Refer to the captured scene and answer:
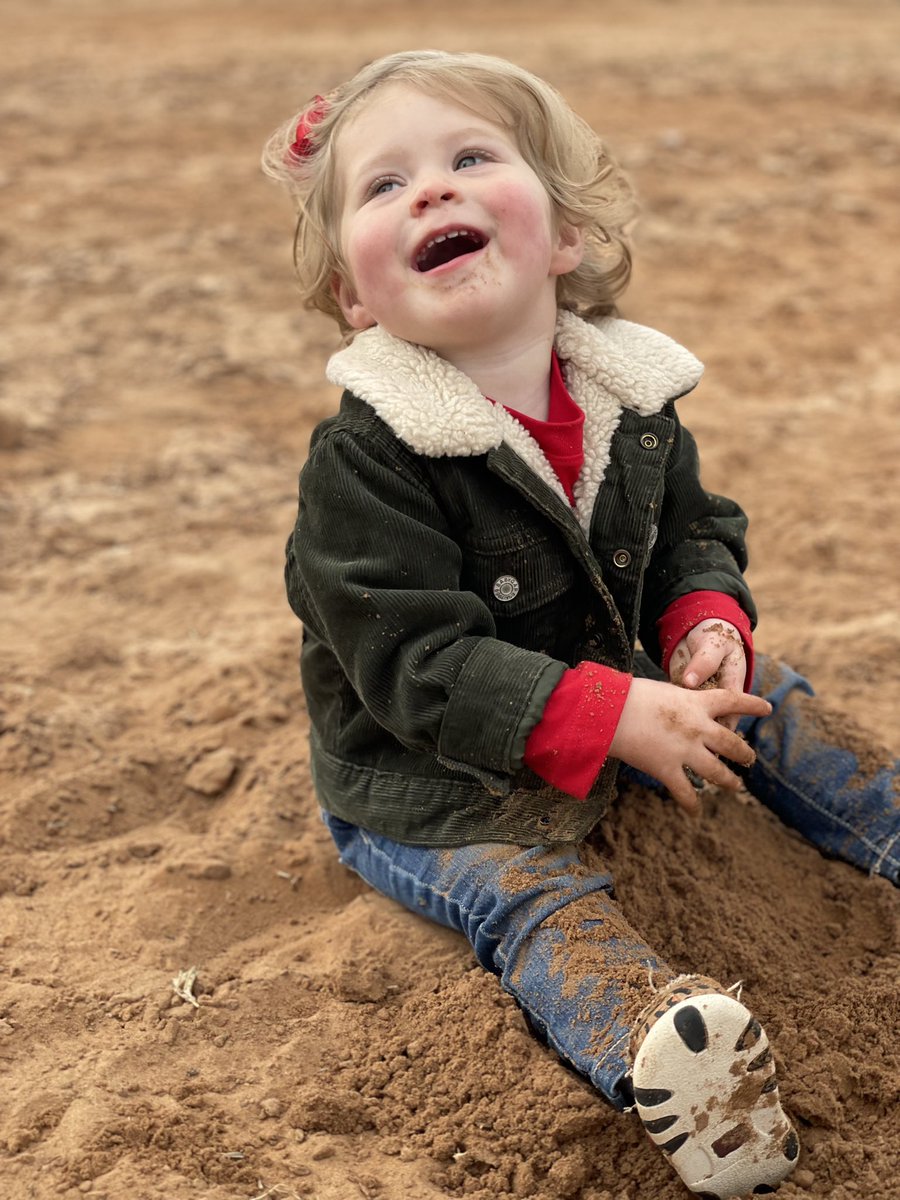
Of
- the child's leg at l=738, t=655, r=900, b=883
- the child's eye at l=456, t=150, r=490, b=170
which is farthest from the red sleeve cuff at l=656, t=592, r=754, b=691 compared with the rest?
the child's eye at l=456, t=150, r=490, b=170

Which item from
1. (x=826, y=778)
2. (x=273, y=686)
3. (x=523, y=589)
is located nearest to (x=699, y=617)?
(x=523, y=589)

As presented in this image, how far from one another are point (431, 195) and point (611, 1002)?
1158 mm

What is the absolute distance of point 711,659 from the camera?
2.14m

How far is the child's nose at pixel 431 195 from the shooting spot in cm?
204

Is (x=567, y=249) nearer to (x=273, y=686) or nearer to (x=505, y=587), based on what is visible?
(x=505, y=587)

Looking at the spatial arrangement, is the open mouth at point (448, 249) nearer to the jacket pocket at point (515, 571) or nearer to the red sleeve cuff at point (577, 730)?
the jacket pocket at point (515, 571)

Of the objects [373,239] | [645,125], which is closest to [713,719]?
[373,239]

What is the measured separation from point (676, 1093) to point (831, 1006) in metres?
0.47

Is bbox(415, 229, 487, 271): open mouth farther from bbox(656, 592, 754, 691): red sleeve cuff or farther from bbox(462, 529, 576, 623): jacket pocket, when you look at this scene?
bbox(656, 592, 754, 691): red sleeve cuff

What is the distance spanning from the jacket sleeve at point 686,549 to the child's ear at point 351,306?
51 centimetres

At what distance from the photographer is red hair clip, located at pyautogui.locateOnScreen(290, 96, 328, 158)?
2.26 meters

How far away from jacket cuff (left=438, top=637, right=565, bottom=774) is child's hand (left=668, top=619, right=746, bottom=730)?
1.02 ft

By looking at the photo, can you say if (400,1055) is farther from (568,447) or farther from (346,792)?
(568,447)

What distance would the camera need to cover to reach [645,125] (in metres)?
6.99
